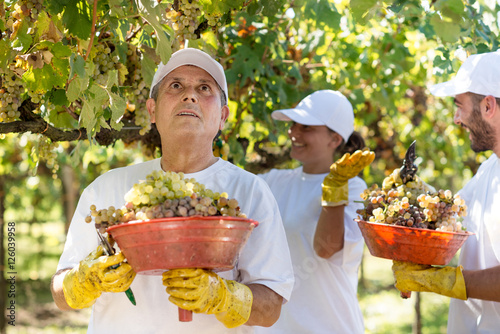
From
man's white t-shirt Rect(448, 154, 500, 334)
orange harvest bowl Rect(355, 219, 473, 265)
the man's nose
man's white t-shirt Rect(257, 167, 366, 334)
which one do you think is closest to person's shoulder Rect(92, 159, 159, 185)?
the man's nose

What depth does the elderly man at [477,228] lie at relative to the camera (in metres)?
2.24

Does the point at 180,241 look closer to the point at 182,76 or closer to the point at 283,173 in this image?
the point at 182,76

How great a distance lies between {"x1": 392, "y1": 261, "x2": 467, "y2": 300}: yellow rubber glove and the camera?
7.32ft

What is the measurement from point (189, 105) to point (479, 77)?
1.34 m

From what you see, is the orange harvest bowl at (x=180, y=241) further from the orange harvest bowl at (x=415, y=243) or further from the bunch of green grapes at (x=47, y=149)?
the bunch of green grapes at (x=47, y=149)

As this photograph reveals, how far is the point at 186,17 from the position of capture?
7.50 feet

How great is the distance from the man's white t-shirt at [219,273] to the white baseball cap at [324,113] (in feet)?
4.37

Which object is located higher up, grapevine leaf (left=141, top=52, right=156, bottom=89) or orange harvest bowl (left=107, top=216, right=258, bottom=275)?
grapevine leaf (left=141, top=52, right=156, bottom=89)

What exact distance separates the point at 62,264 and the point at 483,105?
1.92m

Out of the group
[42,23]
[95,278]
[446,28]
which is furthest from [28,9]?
[446,28]

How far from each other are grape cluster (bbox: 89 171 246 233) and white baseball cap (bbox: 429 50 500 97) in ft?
4.62

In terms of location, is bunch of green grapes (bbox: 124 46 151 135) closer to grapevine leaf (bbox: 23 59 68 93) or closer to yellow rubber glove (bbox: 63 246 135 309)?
grapevine leaf (bbox: 23 59 68 93)

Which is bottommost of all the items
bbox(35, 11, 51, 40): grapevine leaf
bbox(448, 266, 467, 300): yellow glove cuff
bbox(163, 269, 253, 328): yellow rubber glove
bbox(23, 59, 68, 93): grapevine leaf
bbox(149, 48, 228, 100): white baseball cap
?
bbox(448, 266, 467, 300): yellow glove cuff

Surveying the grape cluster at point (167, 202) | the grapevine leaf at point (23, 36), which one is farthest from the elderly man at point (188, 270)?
the grapevine leaf at point (23, 36)
